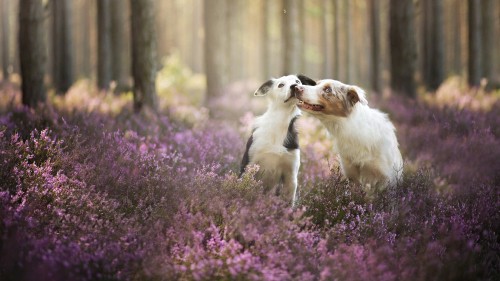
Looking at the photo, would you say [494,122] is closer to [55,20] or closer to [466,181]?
[466,181]

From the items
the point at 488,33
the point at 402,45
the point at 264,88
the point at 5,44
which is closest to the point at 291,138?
the point at 264,88

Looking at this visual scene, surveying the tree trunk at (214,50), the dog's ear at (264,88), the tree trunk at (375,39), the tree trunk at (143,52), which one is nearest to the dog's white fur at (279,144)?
the dog's ear at (264,88)

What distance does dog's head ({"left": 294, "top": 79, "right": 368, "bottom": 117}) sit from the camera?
5.86 meters

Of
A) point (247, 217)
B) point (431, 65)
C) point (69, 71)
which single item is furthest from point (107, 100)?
point (431, 65)

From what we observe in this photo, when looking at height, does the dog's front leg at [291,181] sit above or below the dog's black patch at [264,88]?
below

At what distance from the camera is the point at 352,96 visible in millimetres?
6168

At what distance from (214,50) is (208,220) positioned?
13443 millimetres

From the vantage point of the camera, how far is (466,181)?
7.36m

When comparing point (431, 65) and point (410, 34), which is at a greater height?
point (410, 34)

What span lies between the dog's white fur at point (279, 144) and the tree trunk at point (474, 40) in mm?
13508

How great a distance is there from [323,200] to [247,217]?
1392 mm

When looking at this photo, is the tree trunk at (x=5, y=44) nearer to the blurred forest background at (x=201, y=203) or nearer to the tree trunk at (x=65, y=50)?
the tree trunk at (x=65, y=50)

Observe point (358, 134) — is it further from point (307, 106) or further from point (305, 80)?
point (305, 80)

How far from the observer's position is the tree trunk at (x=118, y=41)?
57.5ft
